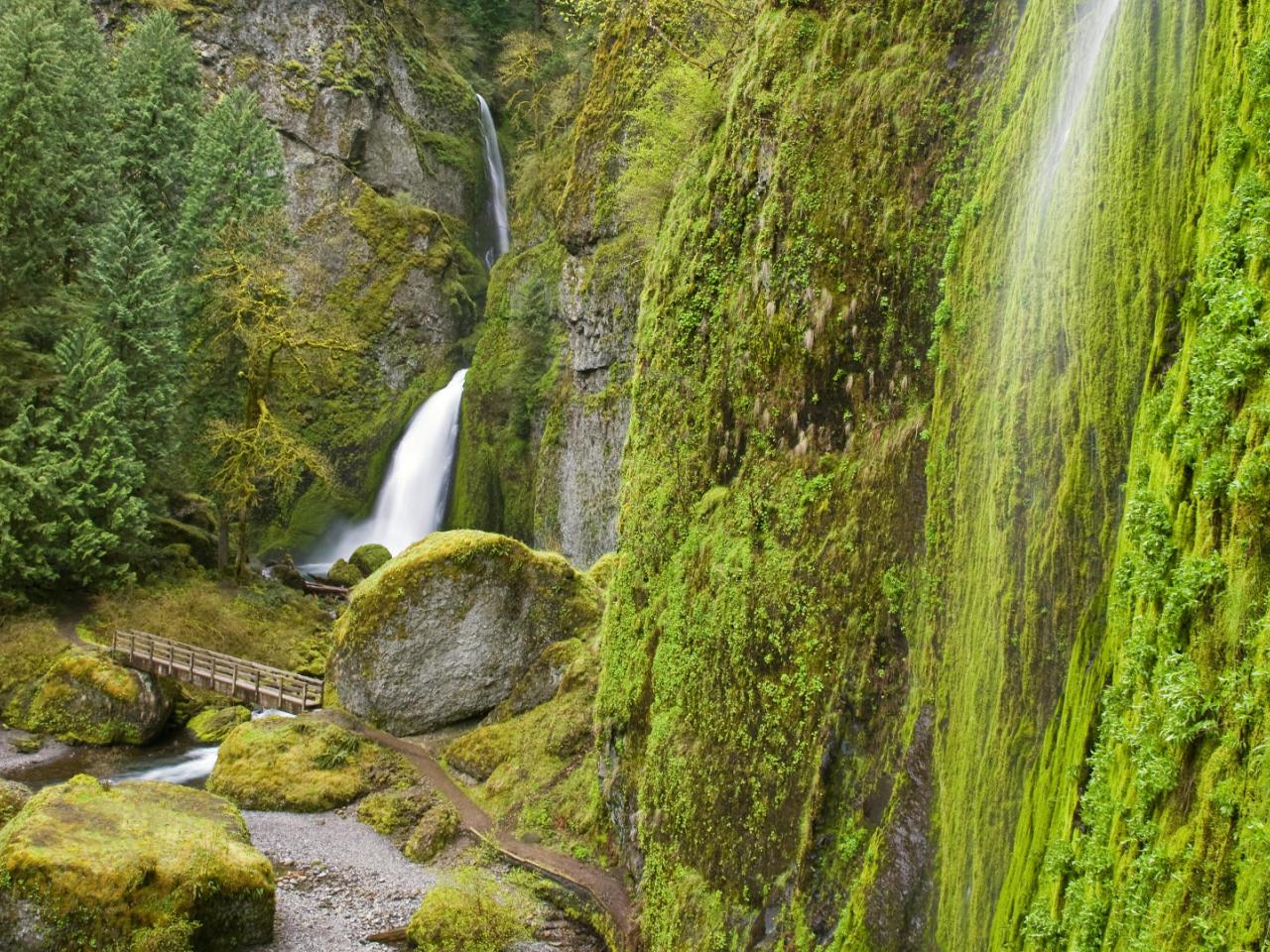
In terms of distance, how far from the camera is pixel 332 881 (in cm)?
1189

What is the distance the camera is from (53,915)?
9203 mm

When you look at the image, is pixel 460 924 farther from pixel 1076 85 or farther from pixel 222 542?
pixel 222 542

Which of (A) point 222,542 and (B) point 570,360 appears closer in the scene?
(A) point 222,542

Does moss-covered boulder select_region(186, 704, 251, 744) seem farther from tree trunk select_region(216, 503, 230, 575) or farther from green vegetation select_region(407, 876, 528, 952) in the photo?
green vegetation select_region(407, 876, 528, 952)

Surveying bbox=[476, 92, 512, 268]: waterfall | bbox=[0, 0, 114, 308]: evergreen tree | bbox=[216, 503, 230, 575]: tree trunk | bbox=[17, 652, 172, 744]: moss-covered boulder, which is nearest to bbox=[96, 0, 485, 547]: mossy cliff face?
bbox=[476, 92, 512, 268]: waterfall

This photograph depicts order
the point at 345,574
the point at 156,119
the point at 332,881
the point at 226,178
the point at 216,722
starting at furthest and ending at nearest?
the point at 156,119
the point at 345,574
the point at 226,178
the point at 216,722
the point at 332,881

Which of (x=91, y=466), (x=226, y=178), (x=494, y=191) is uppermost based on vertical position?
Result: (x=494, y=191)

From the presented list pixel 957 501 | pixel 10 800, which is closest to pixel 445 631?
pixel 10 800

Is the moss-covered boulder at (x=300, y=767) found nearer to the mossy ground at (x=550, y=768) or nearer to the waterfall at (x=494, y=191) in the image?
the mossy ground at (x=550, y=768)

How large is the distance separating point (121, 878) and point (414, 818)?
4705 millimetres

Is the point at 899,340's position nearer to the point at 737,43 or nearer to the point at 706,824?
the point at 706,824

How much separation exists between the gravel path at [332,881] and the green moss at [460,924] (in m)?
0.53

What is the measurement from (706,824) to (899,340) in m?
5.15

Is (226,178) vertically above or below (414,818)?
above
